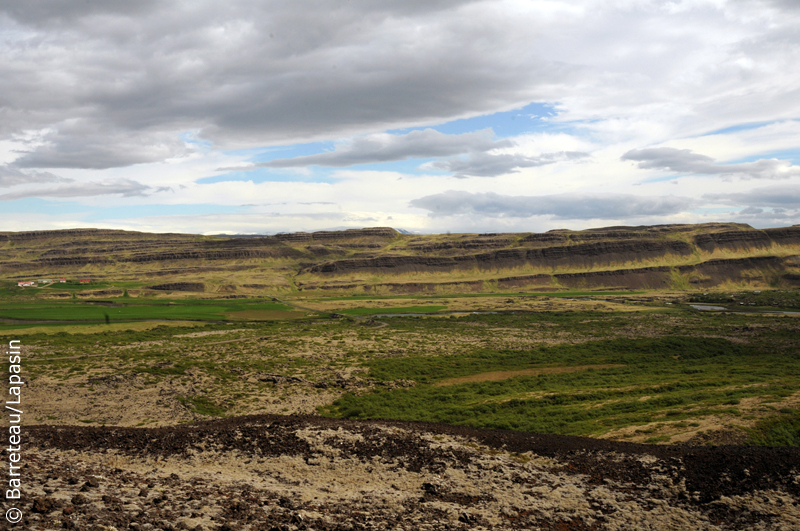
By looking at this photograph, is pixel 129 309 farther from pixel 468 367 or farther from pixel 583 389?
pixel 583 389

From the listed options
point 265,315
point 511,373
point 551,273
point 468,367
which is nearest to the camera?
point 511,373

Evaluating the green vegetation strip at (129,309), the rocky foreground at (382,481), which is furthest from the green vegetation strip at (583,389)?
the green vegetation strip at (129,309)

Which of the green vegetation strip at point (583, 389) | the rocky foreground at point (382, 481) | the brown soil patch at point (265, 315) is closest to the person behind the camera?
the rocky foreground at point (382, 481)

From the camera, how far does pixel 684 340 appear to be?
6819 cm

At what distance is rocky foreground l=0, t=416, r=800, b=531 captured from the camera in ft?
52.3

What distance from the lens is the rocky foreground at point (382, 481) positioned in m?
15.9

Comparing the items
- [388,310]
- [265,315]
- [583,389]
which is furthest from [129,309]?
[583,389]

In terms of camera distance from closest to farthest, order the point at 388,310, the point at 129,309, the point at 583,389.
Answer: the point at 583,389 → the point at 129,309 → the point at 388,310

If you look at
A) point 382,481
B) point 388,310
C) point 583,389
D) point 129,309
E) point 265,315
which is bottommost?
point 265,315

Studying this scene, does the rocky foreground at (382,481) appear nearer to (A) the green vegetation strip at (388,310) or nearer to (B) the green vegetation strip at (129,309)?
(B) the green vegetation strip at (129,309)

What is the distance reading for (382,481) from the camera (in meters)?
21.0

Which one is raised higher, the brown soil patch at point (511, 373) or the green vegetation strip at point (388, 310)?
the brown soil patch at point (511, 373)

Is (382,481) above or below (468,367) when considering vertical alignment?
above

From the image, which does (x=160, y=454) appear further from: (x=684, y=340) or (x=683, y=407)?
(x=684, y=340)
